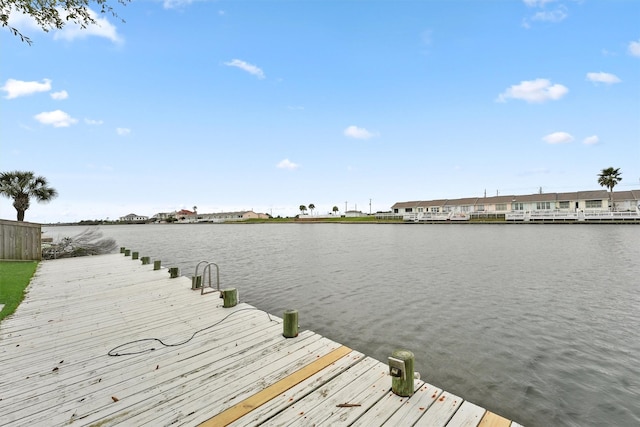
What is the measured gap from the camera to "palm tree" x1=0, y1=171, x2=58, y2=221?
2980 cm

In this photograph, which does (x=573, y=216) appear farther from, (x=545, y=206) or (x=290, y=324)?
(x=290, y=324)

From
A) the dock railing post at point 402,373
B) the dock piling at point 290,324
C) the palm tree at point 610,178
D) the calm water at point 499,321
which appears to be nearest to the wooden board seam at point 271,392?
the dock piling at point 290,324

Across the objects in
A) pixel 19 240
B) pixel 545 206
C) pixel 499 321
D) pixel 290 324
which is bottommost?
pixel 499 321

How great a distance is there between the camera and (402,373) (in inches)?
157

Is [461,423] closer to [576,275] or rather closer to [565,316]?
[565,316]

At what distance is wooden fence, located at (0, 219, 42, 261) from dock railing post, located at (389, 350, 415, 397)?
19251mm

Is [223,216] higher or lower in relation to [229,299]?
higher

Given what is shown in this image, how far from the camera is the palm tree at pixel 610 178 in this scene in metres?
55.7

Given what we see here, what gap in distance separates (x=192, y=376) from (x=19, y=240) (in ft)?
56.8

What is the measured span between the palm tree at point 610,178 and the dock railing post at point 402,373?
7533 cm

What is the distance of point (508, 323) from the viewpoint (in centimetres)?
860

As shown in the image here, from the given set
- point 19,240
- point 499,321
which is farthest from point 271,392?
point 19,240

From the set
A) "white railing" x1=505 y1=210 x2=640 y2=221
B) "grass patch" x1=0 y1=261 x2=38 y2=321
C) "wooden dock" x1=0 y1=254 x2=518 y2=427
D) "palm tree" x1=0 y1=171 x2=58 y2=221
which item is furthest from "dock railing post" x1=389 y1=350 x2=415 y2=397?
"white railing" x1=505 y1=210 x2=640 y2=221

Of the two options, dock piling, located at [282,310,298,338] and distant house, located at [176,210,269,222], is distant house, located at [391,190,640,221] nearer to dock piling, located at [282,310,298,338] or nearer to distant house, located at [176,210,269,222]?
dock piling, located at [282,310,298,338]
